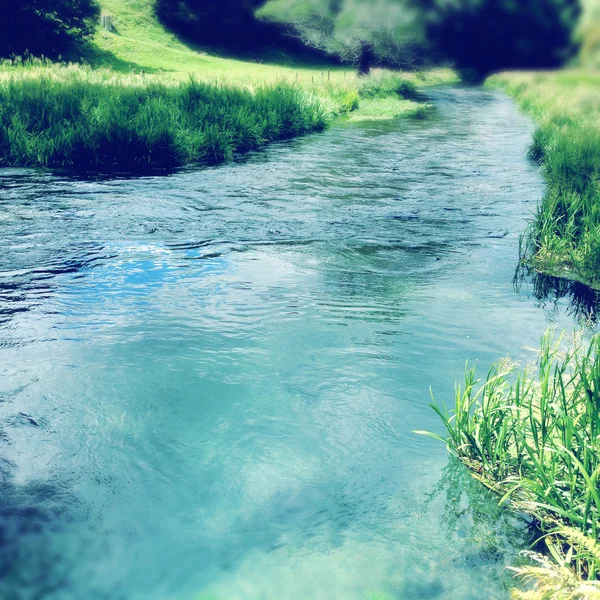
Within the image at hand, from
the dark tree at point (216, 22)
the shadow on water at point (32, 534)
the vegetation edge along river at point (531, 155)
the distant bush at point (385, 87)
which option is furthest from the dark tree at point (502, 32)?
the dark tree at point (216, 22)

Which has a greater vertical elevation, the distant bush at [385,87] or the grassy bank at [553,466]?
the distant bush at [385,87]

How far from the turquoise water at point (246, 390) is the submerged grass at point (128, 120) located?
2090 mm

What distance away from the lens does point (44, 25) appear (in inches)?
1369

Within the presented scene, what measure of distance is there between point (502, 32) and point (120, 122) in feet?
41.3

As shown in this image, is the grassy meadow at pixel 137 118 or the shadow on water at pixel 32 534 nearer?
the shadow on water at pixel 32 534

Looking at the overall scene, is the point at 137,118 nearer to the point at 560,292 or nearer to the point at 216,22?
the point at 560,292

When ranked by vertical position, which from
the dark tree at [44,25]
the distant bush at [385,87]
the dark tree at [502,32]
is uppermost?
the dark tree at [44,25]

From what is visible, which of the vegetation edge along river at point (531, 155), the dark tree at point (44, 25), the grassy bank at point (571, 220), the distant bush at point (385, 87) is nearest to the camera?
the vegetation edge along river at point (531, 155)

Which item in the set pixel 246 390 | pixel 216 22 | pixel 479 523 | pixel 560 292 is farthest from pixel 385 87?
pixel 479 523

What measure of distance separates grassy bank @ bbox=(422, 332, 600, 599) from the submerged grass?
1047cm

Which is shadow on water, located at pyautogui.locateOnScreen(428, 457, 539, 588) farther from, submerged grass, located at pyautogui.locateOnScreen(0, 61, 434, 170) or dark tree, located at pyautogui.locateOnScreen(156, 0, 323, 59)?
dark tree, located at pyautogui.locateOnScreen(156, 0, 323, 59)

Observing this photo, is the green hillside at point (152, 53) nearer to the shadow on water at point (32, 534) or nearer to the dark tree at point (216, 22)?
the dark tree at point (216, 22)

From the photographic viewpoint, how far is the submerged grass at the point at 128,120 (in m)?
12.6

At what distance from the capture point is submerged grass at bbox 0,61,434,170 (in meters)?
12.6
